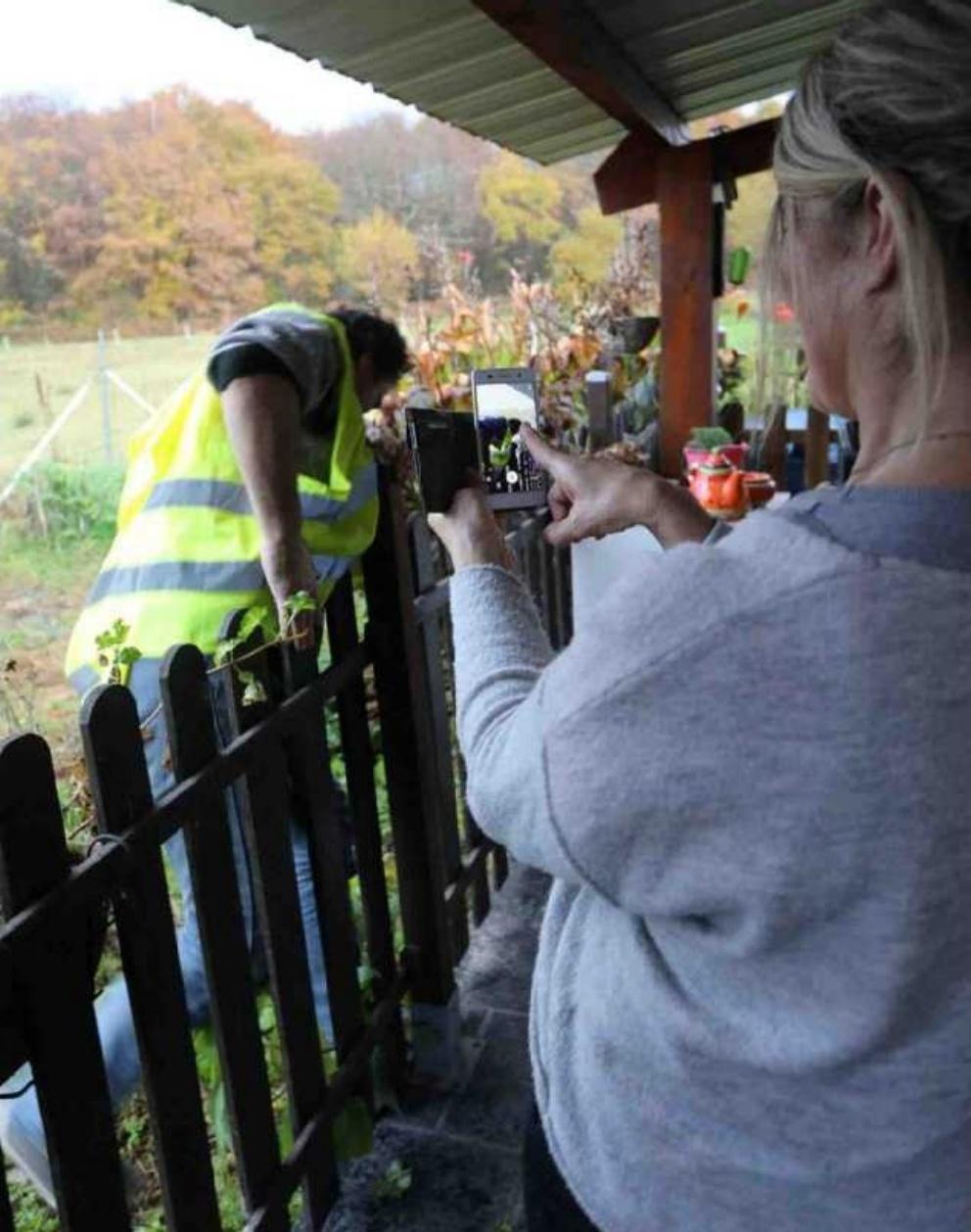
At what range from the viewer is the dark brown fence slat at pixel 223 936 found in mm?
1374

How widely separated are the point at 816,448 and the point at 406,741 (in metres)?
3.93

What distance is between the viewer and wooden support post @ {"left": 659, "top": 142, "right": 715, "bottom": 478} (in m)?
3.91

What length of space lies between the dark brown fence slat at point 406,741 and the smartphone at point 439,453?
2.34 feet

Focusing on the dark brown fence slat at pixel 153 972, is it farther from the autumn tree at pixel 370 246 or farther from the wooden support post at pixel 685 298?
the autumn tree at pixel 370 246

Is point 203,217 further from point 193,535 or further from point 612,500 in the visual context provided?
point 612,500

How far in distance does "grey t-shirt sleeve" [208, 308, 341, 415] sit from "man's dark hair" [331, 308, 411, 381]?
0.20m

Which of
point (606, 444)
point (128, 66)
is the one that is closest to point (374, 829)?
point (606, 444)

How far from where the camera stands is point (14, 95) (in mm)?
10625

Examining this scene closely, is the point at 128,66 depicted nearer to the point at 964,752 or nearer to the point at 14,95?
the point at 14,95

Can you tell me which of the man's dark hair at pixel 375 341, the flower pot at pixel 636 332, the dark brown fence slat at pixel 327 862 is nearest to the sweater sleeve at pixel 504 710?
the dark brown fence slat at pixel 327 862

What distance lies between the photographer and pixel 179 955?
1.63 metres

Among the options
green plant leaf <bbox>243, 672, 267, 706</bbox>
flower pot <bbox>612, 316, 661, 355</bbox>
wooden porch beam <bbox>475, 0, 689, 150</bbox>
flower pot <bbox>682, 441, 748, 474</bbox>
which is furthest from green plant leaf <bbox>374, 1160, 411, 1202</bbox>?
flower pot <bbox>612, 316, 661, 355</bbox>

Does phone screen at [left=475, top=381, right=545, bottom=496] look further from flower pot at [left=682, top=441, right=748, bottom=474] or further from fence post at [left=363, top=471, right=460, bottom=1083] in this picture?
flower pot at [left=682, top=441, right=748, bottom=474]

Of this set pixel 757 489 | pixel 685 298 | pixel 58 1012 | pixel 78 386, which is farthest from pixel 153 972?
pixel 78 386
